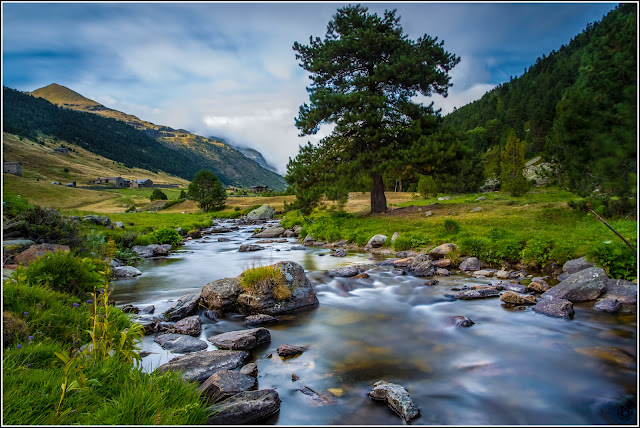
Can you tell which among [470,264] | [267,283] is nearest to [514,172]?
[470,264]

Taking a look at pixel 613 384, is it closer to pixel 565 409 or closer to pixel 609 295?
pixel 565 409

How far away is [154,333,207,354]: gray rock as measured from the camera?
23.0 feet

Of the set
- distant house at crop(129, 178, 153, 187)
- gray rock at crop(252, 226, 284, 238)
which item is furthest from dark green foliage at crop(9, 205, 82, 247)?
distant house at crop(129, 178, 153, 187)

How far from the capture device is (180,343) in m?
7.19

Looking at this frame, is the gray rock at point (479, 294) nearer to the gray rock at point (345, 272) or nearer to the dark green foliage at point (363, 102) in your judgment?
the gray rock at point (345, 272)

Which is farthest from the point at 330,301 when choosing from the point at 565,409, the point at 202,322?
the point at 565,409

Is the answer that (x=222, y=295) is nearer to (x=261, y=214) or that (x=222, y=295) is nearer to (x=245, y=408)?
(x=245, y=408)

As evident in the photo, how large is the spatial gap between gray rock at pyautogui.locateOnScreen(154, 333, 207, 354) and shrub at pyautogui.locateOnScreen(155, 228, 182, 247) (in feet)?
63.0

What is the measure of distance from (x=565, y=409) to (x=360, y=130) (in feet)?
68.5

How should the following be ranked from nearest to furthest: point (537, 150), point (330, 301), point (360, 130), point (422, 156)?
1. point (330, 301)
2. point (422, 156)
3. point (360, 130)
4. point (537, 150)

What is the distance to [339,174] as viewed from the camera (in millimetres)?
24844

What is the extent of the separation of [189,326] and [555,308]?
9034 millimetres

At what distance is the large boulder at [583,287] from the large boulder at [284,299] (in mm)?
6733

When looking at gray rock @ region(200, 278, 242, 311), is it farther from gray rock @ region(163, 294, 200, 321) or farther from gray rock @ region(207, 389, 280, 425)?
gray rock @ region(207, 389, 280, 425)
